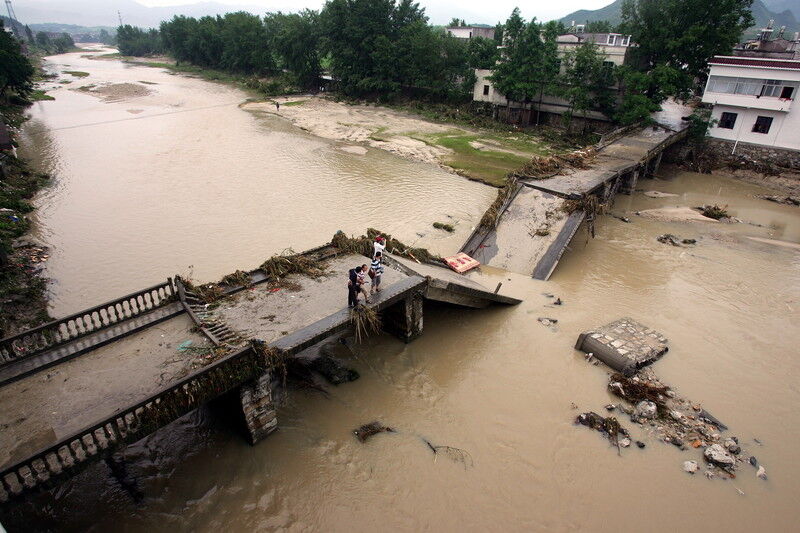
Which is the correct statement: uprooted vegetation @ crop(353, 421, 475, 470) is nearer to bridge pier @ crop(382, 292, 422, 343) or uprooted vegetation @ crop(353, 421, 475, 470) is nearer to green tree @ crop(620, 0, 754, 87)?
bridge pier @ crop(382, 292, 422, 343)

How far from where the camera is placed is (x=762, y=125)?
29672 mm

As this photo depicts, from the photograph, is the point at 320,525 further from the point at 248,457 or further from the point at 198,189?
the point at 198,189

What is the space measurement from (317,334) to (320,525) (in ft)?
12.2

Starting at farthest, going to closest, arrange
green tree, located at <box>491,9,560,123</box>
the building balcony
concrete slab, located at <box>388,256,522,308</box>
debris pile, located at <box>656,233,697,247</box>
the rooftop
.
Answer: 1. green tree, located at <box>491,9,560,123</box>
2. the building balcony
3. the rooftop
4. debris pile, located at <box>656,233,697,247</box>
5. concrete slab, located at <box>388,256,522,308</box>

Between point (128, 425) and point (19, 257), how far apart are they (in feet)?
48.3

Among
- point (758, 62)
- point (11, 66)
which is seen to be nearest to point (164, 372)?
point (758, 62)

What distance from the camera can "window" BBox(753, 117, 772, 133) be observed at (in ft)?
96.4

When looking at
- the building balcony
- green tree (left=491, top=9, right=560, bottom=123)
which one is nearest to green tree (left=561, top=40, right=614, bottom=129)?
green tree (left=491, top=9, right=560, bottom=123)

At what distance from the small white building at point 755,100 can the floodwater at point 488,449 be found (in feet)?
65.2

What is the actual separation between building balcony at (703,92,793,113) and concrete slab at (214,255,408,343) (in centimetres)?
3059

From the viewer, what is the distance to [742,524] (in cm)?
862

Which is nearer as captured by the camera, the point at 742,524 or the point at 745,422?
the point at 742,524

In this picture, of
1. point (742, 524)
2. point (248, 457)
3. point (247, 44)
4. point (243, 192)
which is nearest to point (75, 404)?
point (248, 457)

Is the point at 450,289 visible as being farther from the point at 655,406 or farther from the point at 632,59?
the point at 632,59
